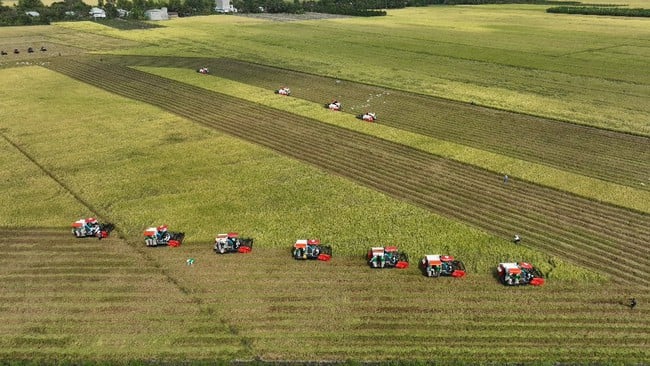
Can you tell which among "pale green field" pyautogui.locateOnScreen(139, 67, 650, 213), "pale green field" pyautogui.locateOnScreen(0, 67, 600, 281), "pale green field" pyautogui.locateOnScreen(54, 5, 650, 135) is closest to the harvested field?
"pale green field" pyautogui.locateOnScreen(0, 67, 600, 281)

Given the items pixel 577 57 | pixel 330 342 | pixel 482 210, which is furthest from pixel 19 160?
pixel 577 57

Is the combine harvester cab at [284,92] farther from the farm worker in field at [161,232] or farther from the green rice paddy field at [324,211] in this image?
the farm worker in field at [161,232]

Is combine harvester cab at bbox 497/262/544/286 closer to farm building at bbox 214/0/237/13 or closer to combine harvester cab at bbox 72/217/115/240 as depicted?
combine harvester cab at bbox 72/217/115/240

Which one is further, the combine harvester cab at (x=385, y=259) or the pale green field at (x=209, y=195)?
the pale green field at (x=209, y=195)

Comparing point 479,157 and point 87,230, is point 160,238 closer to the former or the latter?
point 87,230

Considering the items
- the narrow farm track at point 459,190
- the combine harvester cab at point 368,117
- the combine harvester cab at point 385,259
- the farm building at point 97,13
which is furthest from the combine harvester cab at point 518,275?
the farm building at point 97,13

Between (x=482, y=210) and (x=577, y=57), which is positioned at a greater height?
(x=577, y=57)

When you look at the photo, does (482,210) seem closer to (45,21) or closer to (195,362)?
(195,362)
